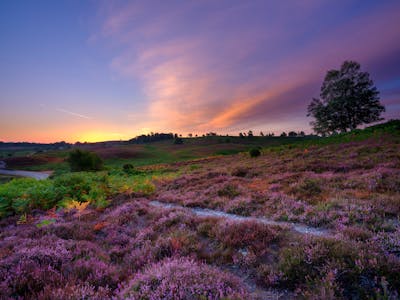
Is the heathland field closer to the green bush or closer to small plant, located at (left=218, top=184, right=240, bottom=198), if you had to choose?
the green bush

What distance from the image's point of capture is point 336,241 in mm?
4109

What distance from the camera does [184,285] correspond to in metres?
3.09

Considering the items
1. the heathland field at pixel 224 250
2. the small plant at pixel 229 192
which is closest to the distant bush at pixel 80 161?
the heathland field at pixel 224 250

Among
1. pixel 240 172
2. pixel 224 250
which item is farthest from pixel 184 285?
pixel 240 172

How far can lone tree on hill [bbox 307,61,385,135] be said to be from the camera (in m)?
44.2

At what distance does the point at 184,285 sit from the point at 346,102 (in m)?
54.4

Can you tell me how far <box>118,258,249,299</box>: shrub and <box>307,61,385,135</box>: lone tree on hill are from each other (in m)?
53.6

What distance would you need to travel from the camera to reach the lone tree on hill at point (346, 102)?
44.2 metres

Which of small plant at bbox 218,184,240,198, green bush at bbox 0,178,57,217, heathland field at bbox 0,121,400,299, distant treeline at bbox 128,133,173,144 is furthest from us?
distant treeline at bbox 128,133,173,144

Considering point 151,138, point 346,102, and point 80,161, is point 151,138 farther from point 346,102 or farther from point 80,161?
point 346,102

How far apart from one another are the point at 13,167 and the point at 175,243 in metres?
85.1

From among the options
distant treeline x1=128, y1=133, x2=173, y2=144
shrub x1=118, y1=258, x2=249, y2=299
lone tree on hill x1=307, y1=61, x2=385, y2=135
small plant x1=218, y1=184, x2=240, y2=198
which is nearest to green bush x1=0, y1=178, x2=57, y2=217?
small plant x1=218, y1=184, x2=240, y2=198

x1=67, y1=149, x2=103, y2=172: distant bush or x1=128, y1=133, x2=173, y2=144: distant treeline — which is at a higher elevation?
x1=128, y1=133, x2=173, y2=144: distant treeline

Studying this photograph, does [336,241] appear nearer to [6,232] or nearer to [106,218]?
[106,218]
